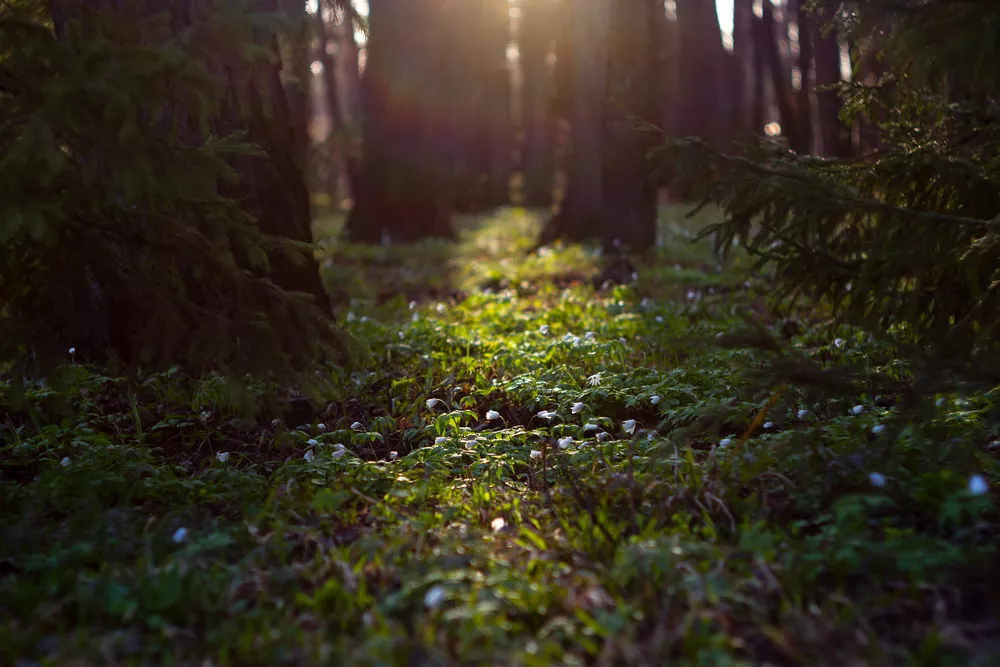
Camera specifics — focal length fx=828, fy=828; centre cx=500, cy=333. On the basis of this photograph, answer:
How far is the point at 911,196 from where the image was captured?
14.0 ft

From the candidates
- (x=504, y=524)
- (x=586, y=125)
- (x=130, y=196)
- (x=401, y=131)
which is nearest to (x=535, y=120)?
(x=401, y=131)

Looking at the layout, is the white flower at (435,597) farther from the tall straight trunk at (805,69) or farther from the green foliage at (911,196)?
the tall straight trunk at (805,69)

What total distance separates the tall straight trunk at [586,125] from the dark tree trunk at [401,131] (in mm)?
2782

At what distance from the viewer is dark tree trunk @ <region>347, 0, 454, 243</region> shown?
14641mm

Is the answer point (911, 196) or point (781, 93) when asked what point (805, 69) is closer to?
point (781, 93)

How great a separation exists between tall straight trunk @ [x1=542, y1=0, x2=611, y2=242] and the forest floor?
689 centimetres

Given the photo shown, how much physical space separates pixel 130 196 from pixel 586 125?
971 centimetres

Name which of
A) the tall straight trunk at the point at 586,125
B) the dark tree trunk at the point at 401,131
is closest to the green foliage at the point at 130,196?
the tall straight trunk at the point at 586,125

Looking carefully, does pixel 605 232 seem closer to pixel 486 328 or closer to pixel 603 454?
pixel 486 328

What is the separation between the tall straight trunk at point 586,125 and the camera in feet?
36.1

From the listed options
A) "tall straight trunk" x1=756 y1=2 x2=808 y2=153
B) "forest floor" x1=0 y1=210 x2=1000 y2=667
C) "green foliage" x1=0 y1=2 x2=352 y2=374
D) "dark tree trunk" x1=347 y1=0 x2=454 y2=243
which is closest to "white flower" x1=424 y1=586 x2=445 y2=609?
"forest floor" x1=0 y1=210 x2=1000 y2=667

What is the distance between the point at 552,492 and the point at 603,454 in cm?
37

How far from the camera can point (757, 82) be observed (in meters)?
24.3

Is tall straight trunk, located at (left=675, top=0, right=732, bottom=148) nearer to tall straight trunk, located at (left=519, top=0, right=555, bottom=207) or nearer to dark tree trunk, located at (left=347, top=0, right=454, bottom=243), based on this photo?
dark tree trunk, located at (left=347, top=0, right=454, bottom=243)
